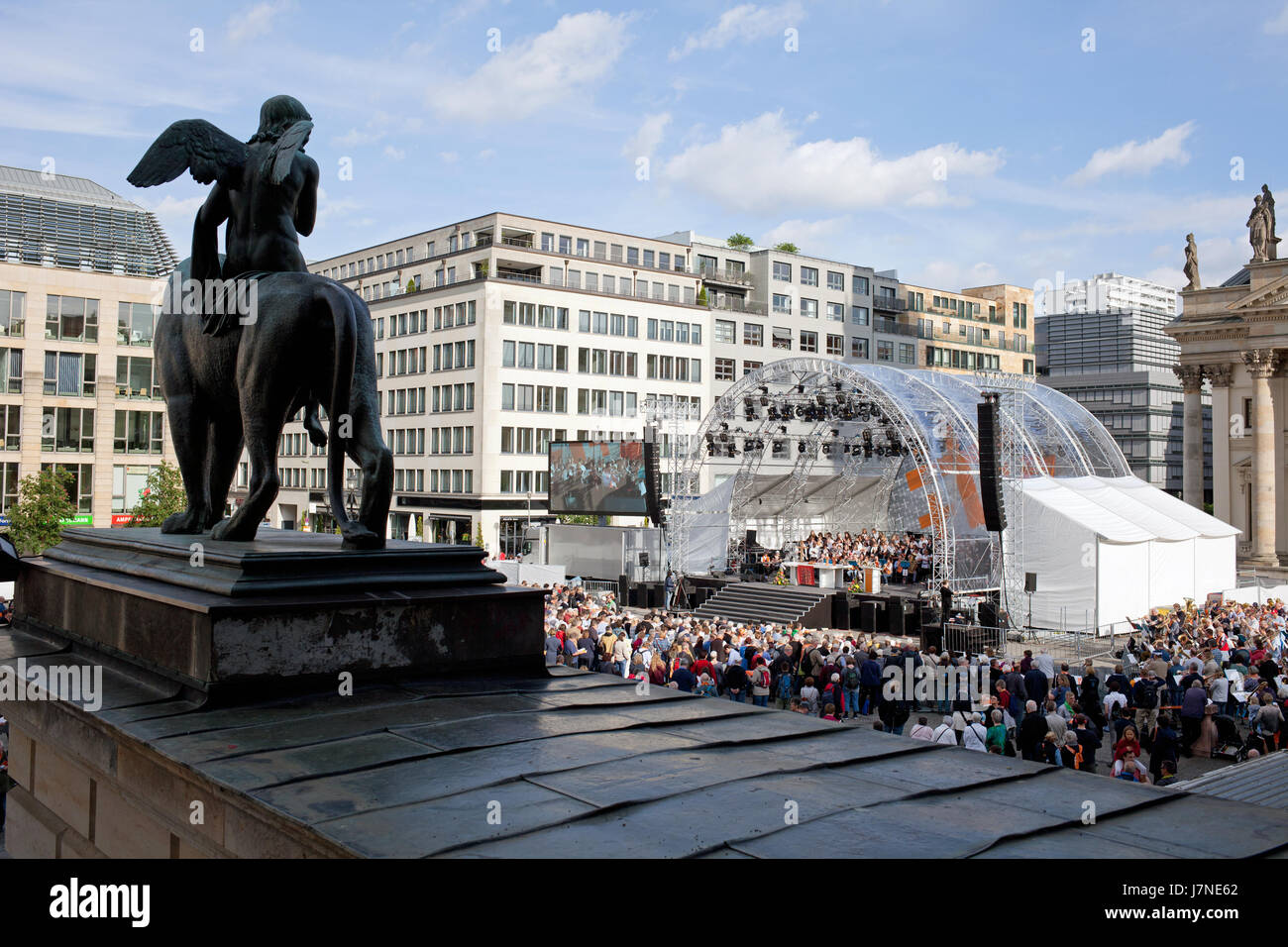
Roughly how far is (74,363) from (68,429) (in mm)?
2839

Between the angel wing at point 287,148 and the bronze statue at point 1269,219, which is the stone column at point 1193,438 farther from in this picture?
the angel wing at point 287,148

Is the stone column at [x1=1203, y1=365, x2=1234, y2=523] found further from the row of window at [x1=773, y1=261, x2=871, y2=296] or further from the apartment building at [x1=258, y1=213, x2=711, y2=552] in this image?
the apartment building at [x1=258, y1=213, x2=711, y2=552]

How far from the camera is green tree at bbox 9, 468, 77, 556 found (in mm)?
36406

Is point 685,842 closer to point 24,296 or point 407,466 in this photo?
point 24,296

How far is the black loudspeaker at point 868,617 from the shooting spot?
111 ft

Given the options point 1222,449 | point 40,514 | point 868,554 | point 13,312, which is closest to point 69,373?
point 13,312

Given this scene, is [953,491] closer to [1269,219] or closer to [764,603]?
[764,603]

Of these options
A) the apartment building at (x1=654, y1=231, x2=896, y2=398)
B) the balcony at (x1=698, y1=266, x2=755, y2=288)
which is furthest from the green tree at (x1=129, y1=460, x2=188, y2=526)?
the balcony at (x1=698, y1=266, x2=755, y2=288)

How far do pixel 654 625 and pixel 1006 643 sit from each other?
1118 cm

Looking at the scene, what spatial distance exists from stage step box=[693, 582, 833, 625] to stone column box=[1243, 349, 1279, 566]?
2887 centimetres

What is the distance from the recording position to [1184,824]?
3.45 m
